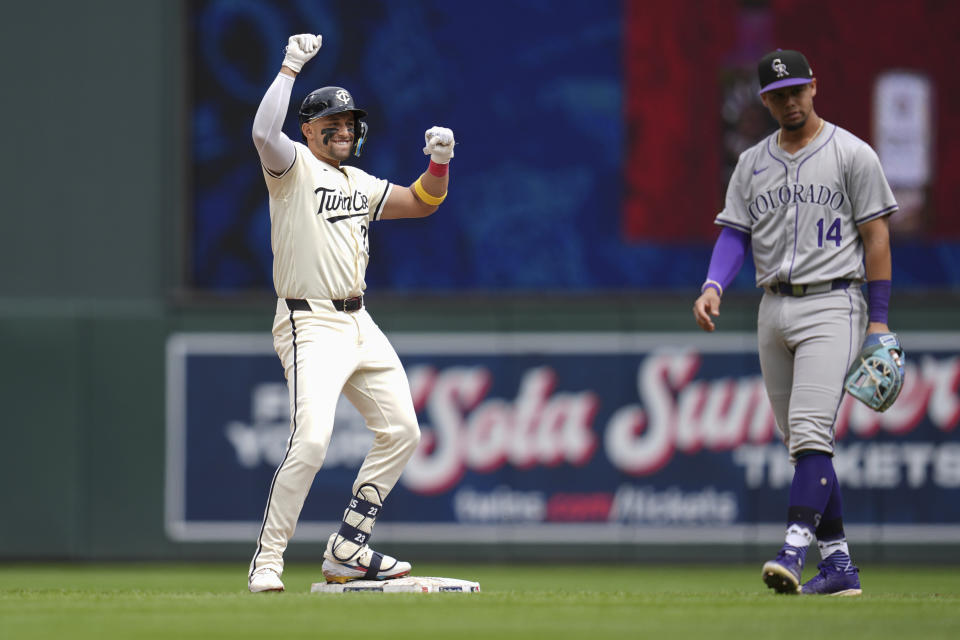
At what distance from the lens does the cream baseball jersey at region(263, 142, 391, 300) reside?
5547mm

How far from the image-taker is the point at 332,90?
5.76m

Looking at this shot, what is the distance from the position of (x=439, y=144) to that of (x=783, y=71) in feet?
4.44

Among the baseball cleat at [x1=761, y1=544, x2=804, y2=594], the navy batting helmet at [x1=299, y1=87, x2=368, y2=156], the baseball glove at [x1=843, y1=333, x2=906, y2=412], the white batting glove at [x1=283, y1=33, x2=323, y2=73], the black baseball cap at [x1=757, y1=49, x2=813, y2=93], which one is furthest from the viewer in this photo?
the navy batting helmet at [x1=299, y1=87, x2=368, y2=156]

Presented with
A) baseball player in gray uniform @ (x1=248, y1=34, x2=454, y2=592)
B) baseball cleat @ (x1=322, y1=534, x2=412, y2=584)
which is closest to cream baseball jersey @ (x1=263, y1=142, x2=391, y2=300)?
baseball player in gray uniform @ (x1=248, y1=34, x2=454, y2=592)

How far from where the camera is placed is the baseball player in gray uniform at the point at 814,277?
5.26 metres

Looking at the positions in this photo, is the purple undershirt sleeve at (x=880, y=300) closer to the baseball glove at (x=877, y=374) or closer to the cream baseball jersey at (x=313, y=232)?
the baseball glove at (x=877, y=374)

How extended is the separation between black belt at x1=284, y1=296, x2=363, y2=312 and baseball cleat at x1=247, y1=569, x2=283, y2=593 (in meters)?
0.98

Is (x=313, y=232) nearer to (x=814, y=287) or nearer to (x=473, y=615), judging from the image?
(x=473, y=615)

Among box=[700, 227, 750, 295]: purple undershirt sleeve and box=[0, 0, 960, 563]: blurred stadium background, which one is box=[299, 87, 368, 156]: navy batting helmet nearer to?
box=[700, 227, 750, 295]: purple undershirt sleeve

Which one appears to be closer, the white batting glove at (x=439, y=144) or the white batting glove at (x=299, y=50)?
the white batting glove at (x=299, y=50)

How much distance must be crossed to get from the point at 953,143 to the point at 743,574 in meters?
3.25

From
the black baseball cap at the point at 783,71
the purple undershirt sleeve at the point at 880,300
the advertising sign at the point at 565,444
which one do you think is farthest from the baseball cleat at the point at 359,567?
the advertising sign at the point at 565,444

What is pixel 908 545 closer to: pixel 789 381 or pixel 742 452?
pixel 742 452

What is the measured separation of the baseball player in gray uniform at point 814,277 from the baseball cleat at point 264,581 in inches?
70.6
